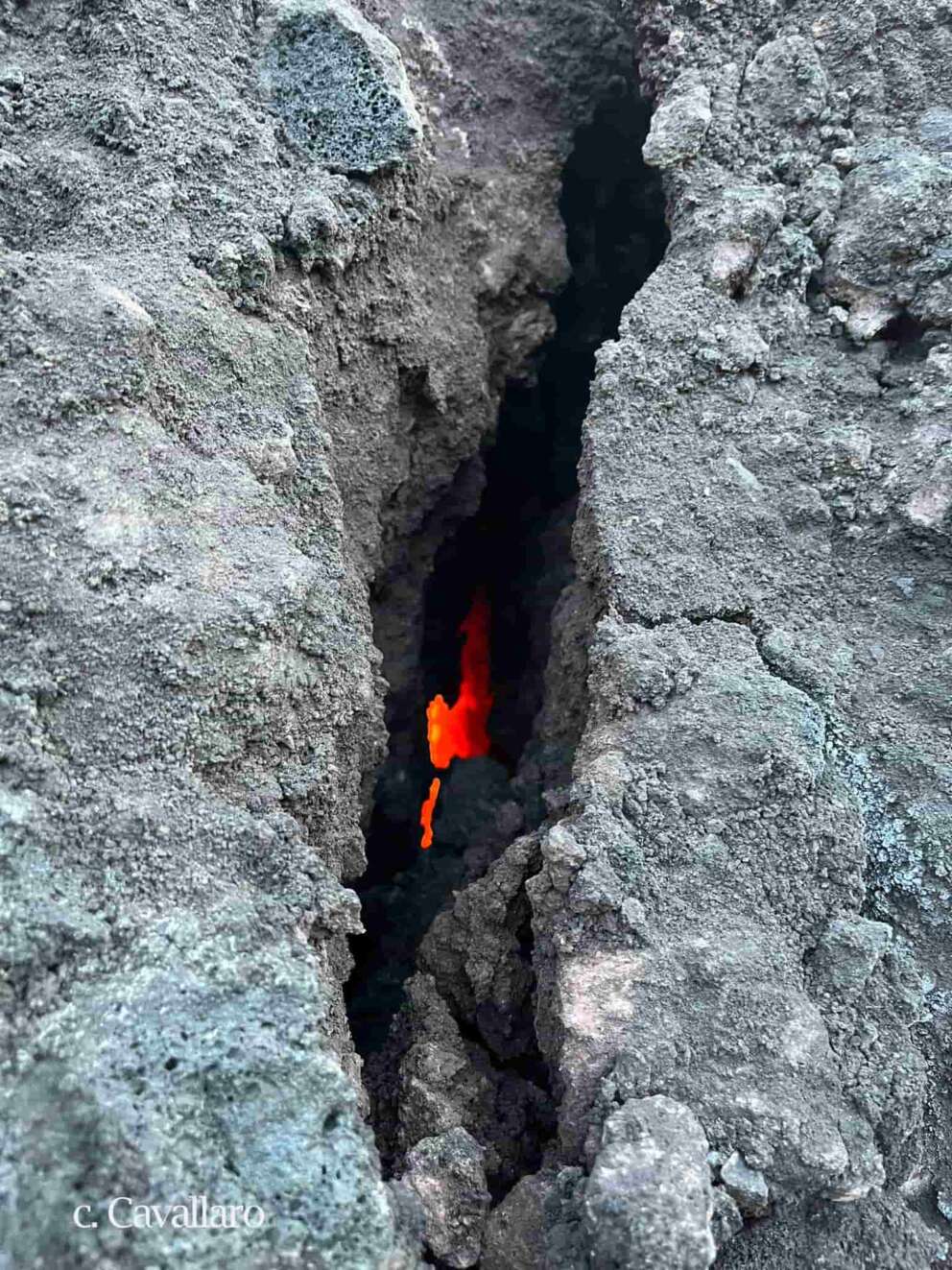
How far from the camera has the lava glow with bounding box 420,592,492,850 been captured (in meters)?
3.21

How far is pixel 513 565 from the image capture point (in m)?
3.21

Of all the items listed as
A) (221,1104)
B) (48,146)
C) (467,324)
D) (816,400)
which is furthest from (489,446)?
(221,1104)

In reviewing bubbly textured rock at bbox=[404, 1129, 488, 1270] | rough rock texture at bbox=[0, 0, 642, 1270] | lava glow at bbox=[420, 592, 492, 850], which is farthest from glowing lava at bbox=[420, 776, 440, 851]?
bubbly textured rock at bbox=[404, 1129, 488, 1270]

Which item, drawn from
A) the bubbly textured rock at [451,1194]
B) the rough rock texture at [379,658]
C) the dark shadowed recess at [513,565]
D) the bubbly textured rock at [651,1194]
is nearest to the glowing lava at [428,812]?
the dark shadowed recess at [513,565]

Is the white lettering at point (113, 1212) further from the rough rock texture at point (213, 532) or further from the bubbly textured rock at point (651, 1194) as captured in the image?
the bubbly textured rock at point (651, 1194)

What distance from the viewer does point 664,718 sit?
146 cm

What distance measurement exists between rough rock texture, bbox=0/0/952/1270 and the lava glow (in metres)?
1.16

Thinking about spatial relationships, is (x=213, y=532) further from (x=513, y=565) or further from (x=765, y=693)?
(x=513, y=565)

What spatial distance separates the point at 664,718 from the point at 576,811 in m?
0.20

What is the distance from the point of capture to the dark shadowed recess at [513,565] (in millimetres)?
2293

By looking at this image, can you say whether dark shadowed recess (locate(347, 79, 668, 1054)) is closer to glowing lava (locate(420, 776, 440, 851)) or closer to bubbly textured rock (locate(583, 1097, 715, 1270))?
glowing lava (locate(420, 776, 440, 851))

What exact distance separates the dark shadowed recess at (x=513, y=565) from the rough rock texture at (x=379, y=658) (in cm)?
48

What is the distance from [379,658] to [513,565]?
1.58 metres

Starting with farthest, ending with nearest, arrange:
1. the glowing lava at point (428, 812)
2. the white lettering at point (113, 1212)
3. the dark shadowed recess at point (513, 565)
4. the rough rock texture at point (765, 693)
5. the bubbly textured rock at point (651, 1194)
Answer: the glowing lava at point (428, 812), the dark shadowed recess at point (513, 565), the rough rock texture at point (765, 693), the bubbly textured rock at point (651, 1194), the white lettering at point (113, 1212)
